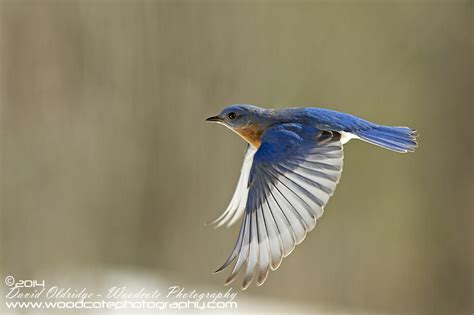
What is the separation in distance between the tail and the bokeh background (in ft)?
6.76

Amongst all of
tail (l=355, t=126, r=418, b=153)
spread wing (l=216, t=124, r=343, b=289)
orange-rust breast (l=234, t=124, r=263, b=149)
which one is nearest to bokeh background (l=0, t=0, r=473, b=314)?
orange-rust breast (l=234, t=124, r=263, b=149)

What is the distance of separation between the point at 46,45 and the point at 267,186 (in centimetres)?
296

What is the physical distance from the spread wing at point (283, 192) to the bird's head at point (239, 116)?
136mm

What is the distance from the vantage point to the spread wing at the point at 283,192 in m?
2.51

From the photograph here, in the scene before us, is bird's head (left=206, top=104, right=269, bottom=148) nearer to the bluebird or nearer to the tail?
the bluebird

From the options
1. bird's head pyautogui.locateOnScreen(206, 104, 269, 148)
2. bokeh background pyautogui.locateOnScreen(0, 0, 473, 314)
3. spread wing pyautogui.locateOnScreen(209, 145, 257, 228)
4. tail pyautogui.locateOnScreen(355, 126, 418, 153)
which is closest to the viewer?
tail pyautogui.locateOnScreen(355, 126, 418, 153)

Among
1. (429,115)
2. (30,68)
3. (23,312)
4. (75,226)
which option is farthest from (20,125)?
(429,115)

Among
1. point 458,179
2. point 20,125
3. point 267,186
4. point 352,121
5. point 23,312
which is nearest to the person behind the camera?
point 267,186

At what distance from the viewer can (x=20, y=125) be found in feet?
17.3

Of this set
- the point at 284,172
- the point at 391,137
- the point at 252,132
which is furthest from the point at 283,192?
the point at 391,137

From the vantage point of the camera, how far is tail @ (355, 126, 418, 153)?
311 cm

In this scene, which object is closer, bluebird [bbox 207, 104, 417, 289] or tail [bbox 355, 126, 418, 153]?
bluebird [bbox 207, 104, 417, 289]

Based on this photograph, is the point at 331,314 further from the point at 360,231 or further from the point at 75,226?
the point at 75,226

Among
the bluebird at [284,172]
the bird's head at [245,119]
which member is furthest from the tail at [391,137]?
the bird's head at [245,119]
